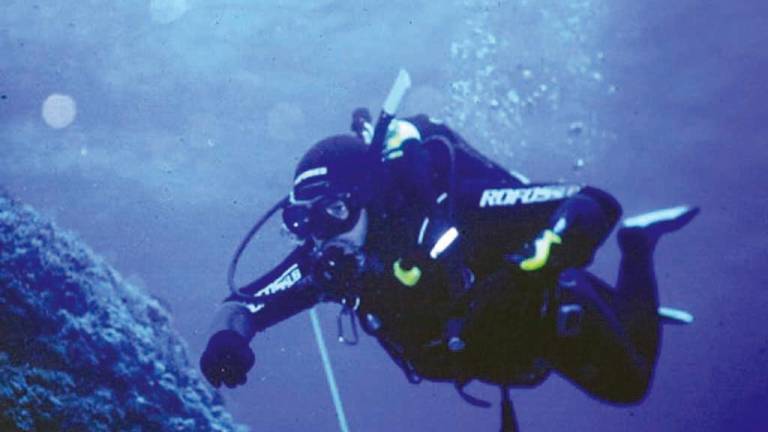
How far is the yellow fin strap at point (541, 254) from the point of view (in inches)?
130

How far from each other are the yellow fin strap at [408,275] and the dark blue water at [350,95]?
26.6ft

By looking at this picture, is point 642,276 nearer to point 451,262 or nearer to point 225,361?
point 451,262

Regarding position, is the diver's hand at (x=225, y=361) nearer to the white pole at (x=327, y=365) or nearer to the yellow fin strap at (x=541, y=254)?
the white pole at (x=327, y=365)

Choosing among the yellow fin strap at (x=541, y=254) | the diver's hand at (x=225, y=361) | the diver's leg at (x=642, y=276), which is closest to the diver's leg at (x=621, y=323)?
the diver's leg at (x=642, y=276)

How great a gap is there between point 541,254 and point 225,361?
190 cm

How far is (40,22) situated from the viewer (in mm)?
15656

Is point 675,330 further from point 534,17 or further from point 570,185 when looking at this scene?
point 570,185

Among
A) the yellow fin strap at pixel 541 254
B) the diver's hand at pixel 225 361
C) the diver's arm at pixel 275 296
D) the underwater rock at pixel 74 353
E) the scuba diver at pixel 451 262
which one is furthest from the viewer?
the underwater rock at pixel 74 353

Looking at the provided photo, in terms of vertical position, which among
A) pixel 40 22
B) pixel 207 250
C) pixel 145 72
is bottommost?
pixel 145 72

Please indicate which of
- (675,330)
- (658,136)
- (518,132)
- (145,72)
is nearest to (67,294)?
(145,72)

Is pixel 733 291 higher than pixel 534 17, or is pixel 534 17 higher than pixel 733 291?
pixel 534 17

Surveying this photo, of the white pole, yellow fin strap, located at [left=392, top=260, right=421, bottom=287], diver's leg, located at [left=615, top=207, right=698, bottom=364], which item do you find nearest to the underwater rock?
the white pole

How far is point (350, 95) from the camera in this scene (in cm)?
1959

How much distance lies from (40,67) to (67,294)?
527 inches
